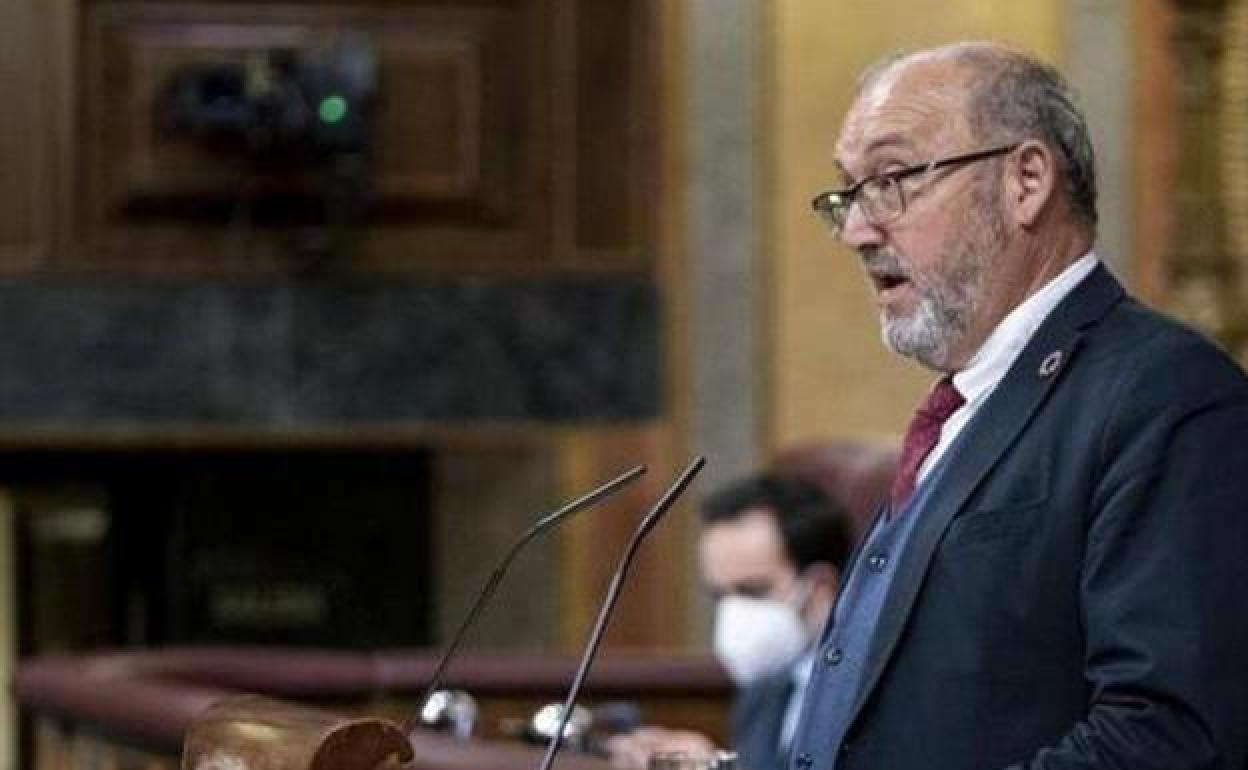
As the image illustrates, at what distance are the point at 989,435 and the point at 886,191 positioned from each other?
21cm

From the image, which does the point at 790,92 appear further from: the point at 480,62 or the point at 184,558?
the point at 184,558

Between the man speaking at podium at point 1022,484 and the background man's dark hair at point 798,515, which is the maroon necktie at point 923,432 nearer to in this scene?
the man speaking at podium at point 1022,484

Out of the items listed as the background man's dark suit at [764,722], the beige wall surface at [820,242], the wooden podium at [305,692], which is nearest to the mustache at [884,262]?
the wooden podium at [305,692]

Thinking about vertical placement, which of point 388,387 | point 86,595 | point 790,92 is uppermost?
point 790,92

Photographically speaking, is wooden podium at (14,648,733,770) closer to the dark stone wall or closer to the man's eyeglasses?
the dark stone wall

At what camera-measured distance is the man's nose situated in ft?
9.59

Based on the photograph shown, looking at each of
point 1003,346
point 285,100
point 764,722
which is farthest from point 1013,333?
point 285,100

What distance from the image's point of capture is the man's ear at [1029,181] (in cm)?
290

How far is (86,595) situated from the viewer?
1002cm

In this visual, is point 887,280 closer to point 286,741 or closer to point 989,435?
point 989,435

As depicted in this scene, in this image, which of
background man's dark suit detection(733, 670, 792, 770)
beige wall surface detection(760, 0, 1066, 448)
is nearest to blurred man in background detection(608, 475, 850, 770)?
background man's dark suit detection(733, 670, 792, 770)

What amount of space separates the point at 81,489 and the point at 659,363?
183 cm

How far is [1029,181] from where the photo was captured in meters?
2.91

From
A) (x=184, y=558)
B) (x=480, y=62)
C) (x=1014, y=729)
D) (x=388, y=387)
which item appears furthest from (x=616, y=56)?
(x=1014, y=729)
